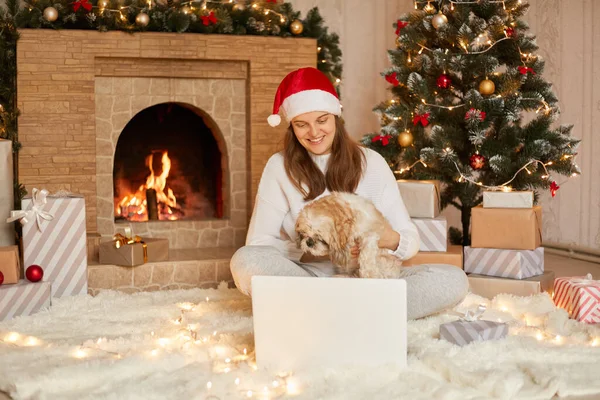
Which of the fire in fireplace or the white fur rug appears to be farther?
the fire in fireplace

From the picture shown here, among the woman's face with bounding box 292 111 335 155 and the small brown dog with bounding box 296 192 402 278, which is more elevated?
the woman's face with bounding box 292 111 335 155

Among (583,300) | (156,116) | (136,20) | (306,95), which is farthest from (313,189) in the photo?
(156,116)

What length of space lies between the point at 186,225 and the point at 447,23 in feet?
5.73

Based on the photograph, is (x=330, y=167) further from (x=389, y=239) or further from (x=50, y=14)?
(x=50, y=14)

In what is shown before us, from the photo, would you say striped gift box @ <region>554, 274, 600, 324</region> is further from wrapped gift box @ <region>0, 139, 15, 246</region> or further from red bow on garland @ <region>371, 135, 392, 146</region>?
wrapped gift box @ <region>0, 139, 15, 246</region>

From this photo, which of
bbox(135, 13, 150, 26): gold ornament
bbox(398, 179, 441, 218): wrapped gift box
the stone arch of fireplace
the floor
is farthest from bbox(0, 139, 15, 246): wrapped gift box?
the floor

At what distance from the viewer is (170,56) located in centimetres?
385

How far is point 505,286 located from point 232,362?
1.51m

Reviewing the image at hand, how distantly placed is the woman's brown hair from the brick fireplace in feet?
3.63

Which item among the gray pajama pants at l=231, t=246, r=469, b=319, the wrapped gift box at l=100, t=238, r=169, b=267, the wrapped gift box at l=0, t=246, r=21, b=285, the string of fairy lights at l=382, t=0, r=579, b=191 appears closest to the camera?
the gray pajama pants at l=231, t=246, r=469, b=319

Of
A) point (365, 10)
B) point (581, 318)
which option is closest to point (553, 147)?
point (581, 318)

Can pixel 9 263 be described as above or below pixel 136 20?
below

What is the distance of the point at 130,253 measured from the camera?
342 cm

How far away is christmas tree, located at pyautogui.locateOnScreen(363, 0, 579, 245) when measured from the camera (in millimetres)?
3611
